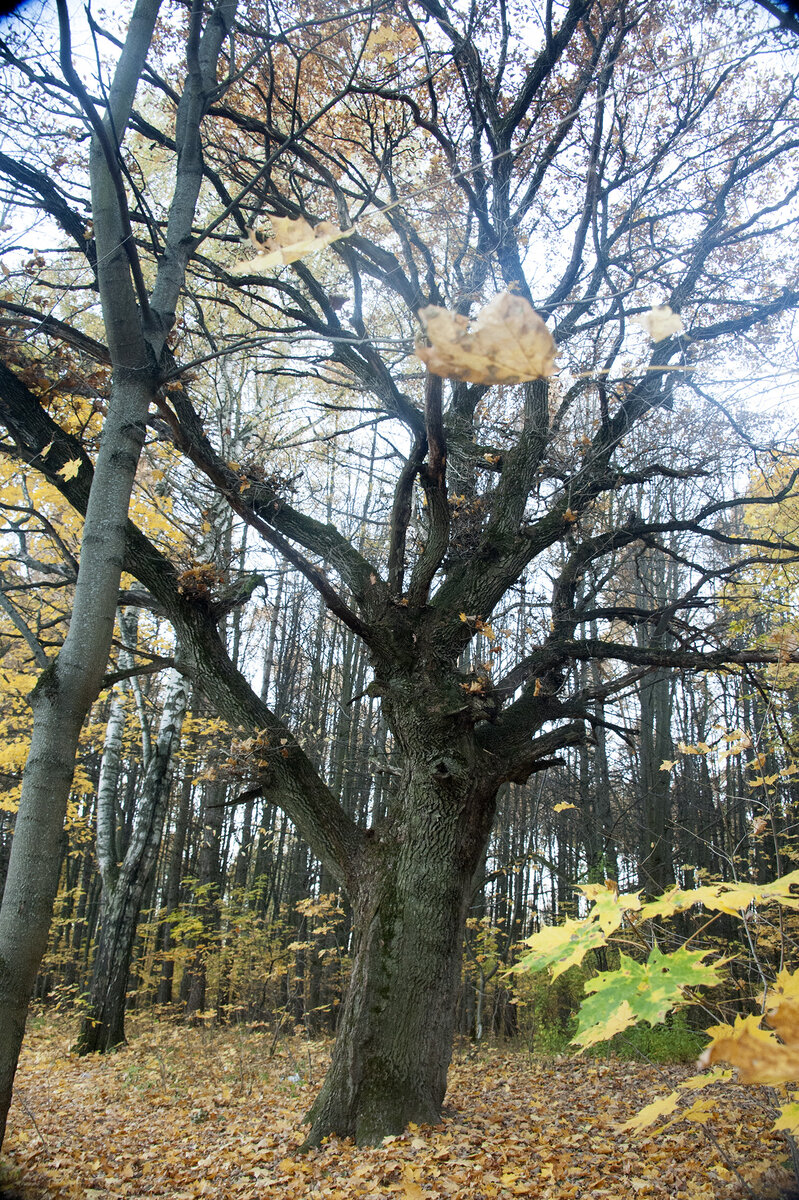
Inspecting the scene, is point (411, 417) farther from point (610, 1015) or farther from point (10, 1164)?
point (10, 1164)

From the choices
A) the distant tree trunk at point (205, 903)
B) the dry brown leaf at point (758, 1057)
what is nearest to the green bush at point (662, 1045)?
the distant tree trunk at point (205, 903)

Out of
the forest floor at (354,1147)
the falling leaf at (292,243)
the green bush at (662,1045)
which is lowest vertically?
the green bush at (662,1045)

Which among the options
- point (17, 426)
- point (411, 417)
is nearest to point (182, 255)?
point (17, 426)

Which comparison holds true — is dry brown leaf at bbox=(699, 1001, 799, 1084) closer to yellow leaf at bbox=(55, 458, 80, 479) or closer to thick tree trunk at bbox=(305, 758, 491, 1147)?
thick tree trunk at bbox=(305, 758, 491, 1147)

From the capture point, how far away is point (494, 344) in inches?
60.0

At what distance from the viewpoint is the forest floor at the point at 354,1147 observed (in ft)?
10.5

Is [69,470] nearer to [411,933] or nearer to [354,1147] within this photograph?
[411,933]

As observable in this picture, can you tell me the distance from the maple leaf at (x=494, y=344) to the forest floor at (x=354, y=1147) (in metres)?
2.24

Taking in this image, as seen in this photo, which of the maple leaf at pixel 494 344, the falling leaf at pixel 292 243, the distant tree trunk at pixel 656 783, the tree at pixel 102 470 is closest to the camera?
the maple leaf at pixel 494 344

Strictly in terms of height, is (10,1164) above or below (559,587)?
below

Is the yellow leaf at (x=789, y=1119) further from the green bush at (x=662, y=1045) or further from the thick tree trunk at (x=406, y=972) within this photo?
the green bush at (x=662, y=1045)

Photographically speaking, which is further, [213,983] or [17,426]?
[213,983]

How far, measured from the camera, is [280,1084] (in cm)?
639

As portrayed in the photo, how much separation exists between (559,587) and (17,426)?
4639 mm
